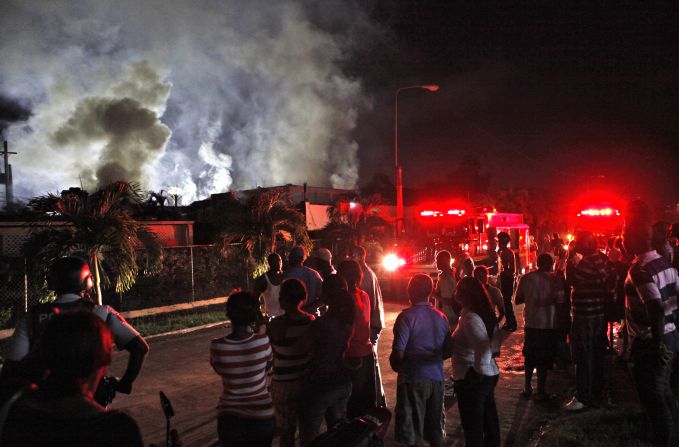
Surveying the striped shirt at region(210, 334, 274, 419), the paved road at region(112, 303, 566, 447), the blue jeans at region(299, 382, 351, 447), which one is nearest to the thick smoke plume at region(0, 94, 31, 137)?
the paved road at region(112, 303, 566, 447)

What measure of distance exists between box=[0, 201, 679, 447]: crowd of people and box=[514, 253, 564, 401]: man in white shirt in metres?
0.02

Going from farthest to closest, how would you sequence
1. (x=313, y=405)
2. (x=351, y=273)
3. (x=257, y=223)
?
1. (x=257, y=223)
2. (x=351, y=273)
3. (x=313, y=405)

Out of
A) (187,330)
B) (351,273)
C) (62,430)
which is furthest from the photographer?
(187,330)

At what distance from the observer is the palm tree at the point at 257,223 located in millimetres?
14789

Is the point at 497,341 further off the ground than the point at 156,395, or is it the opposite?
the point at 497,341

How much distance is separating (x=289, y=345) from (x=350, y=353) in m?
0.83

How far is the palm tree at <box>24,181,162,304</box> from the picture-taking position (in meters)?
10.2

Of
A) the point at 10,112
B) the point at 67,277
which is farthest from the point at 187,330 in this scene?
the point at 10,112

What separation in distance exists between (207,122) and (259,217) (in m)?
53.2

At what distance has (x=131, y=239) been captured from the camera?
10758 millimetres

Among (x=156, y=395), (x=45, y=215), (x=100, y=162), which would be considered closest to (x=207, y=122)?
(x=100, y=162)

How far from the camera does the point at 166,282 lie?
15273mm

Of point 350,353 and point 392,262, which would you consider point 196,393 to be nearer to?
point 350,353

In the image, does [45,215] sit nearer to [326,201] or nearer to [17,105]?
[326,201]
